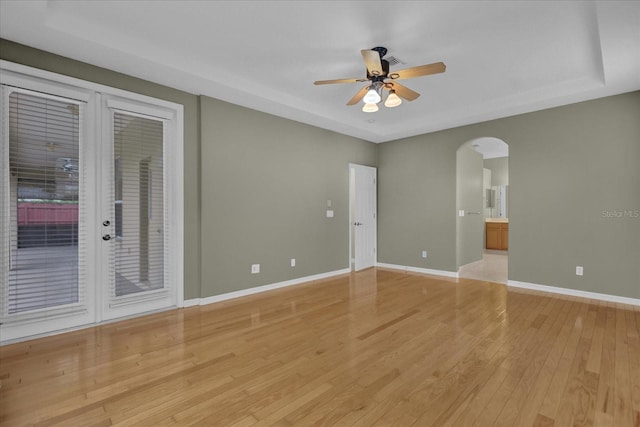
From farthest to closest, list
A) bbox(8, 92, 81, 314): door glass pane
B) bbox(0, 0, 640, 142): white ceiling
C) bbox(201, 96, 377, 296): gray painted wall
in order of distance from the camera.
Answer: bbox(201, 96, 377, 296): gray painted wall < bbox(8, 92, 81, 314): door glass pane < bbox(0, 0, 640, 142): white ceiling

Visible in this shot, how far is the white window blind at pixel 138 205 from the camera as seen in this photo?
3.39 m

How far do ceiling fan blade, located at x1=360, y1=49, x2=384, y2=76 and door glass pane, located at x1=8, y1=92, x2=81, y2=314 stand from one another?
115 inches

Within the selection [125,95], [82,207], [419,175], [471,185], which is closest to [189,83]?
[125,95]

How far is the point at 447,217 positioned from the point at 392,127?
1987 millimetres

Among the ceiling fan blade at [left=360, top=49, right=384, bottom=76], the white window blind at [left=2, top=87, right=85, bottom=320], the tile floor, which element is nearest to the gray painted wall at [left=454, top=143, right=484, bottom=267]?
the tile floor

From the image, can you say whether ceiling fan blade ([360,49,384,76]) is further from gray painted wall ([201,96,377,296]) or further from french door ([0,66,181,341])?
french door ([0,66,181,341])

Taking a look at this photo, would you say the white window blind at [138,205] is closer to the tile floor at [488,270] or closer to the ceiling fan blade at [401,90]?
the ceiling fan blade at [401,90]

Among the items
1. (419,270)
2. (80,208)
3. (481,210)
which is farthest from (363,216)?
(80,208)

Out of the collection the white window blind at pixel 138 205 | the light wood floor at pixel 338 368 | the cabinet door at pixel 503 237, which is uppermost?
the white window blind at pixel 138 205

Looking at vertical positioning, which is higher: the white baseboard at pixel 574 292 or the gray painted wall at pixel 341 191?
the gray painted wall at pixel 341 191

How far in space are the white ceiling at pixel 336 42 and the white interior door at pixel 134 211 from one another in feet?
1.88

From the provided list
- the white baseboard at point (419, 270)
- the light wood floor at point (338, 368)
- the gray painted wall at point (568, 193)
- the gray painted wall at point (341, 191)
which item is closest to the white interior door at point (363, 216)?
the white baseboard at point (419, 270)

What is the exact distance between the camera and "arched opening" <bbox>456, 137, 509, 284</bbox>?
5859mm

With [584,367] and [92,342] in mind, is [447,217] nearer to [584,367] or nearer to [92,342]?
[584,367]
